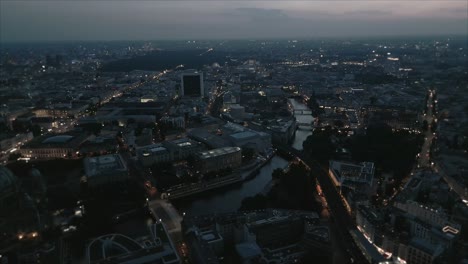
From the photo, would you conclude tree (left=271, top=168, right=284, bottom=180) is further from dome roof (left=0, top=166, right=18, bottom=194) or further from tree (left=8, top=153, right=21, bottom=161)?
tree (left=8, top=153, right=21, bottom=161)

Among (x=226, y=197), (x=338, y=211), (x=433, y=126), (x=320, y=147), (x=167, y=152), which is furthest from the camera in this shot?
(x=433, y=126)

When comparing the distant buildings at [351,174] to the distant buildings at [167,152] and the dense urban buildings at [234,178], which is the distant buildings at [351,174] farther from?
the distant buildings at [167,152]

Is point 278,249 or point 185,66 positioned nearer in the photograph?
point 278,249

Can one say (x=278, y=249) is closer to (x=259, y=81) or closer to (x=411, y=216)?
(x=411, y=216)

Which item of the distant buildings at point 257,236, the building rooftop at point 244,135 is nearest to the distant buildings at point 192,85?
the building rooftop at point 244,135

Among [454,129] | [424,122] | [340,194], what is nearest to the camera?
[340,194]

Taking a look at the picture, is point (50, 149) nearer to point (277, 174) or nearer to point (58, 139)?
point (58, 139)

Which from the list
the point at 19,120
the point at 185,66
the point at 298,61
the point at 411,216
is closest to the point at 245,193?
the point at 411,216

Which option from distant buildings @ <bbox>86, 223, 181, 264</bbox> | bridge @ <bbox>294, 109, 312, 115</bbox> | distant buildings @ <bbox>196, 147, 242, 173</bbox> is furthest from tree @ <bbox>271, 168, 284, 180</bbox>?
bridge @ <bbox>294, 109, 312, 115</bbox>

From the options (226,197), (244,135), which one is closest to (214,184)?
(226,197)
